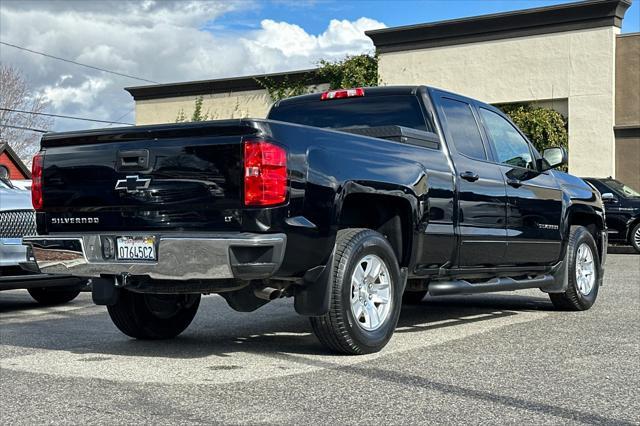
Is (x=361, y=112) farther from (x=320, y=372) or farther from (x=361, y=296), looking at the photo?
(x=320, y=372)

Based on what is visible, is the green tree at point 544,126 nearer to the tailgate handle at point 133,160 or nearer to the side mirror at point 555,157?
the side mirror at point 555,157

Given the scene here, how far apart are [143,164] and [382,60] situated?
2365 cm

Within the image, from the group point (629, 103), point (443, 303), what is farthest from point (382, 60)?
point (443, 303)

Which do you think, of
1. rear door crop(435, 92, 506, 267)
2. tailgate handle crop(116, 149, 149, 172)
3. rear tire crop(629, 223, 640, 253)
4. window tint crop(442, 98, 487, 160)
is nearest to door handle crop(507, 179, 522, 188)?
rear door crop(435, 92, 506, 267)

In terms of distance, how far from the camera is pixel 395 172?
645cm

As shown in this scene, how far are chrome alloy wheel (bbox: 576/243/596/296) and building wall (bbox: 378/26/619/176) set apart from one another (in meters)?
16.3

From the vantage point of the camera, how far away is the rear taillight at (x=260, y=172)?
552 centimetres

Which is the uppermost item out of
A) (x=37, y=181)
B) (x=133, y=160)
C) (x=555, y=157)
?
(x=555, y=157)

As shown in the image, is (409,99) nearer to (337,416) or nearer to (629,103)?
(337,416)

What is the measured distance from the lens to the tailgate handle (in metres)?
5.91

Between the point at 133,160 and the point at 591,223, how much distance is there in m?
5.59

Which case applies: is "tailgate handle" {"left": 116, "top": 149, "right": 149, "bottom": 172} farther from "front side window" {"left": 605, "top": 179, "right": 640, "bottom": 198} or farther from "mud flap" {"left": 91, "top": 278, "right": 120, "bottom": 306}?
"front side window" {"left": 605, "top": 179, "right": 640, "bottom": 198}

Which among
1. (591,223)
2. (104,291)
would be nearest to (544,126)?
(591,223)

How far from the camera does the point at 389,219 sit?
6.72m
